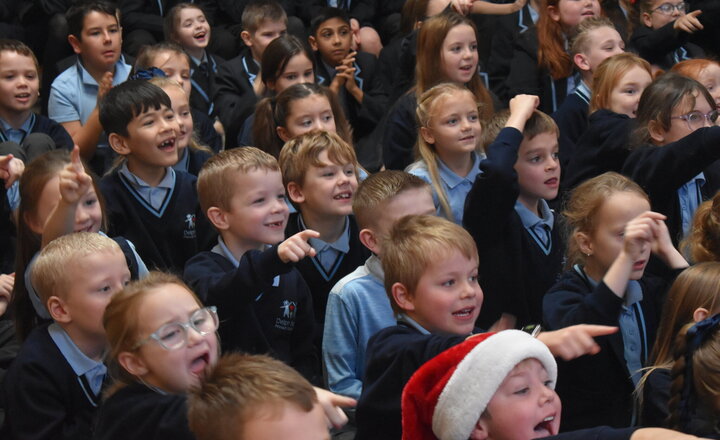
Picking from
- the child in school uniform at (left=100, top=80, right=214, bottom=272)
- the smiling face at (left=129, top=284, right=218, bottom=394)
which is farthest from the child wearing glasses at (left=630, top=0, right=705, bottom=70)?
the smiling face at (left=129, top=284, right=218, bottom=394)

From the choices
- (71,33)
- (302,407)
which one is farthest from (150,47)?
(302,407)

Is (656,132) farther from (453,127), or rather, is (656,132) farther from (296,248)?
(296,248)

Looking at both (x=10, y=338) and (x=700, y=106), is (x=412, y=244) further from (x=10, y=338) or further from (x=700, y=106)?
(x=700, y=106)

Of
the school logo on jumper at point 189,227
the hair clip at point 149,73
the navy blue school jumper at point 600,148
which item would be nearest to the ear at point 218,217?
the school logo on jumper at point 189,227

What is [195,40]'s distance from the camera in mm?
6070

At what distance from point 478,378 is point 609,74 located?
2.73 metres

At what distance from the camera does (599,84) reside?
478cm

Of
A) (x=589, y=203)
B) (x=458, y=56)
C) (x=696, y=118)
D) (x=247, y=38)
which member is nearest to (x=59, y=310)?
(x=589, y=203)

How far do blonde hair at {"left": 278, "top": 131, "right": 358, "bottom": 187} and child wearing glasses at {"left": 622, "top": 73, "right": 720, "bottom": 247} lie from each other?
1.11 meters

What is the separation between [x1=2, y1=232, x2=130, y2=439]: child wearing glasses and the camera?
9.71 feet

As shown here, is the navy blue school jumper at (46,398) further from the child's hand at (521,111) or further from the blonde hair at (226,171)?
the child's hand at (521,111)

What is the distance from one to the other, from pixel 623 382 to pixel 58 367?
1633 mm

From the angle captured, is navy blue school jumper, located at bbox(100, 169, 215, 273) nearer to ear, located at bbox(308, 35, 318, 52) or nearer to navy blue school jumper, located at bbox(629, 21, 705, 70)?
ear, located at bbox(308, 35, 318, 52)

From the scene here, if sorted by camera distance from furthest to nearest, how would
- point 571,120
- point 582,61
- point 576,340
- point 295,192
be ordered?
point 582,61, point 571,120, point 295,192, point 576,340
